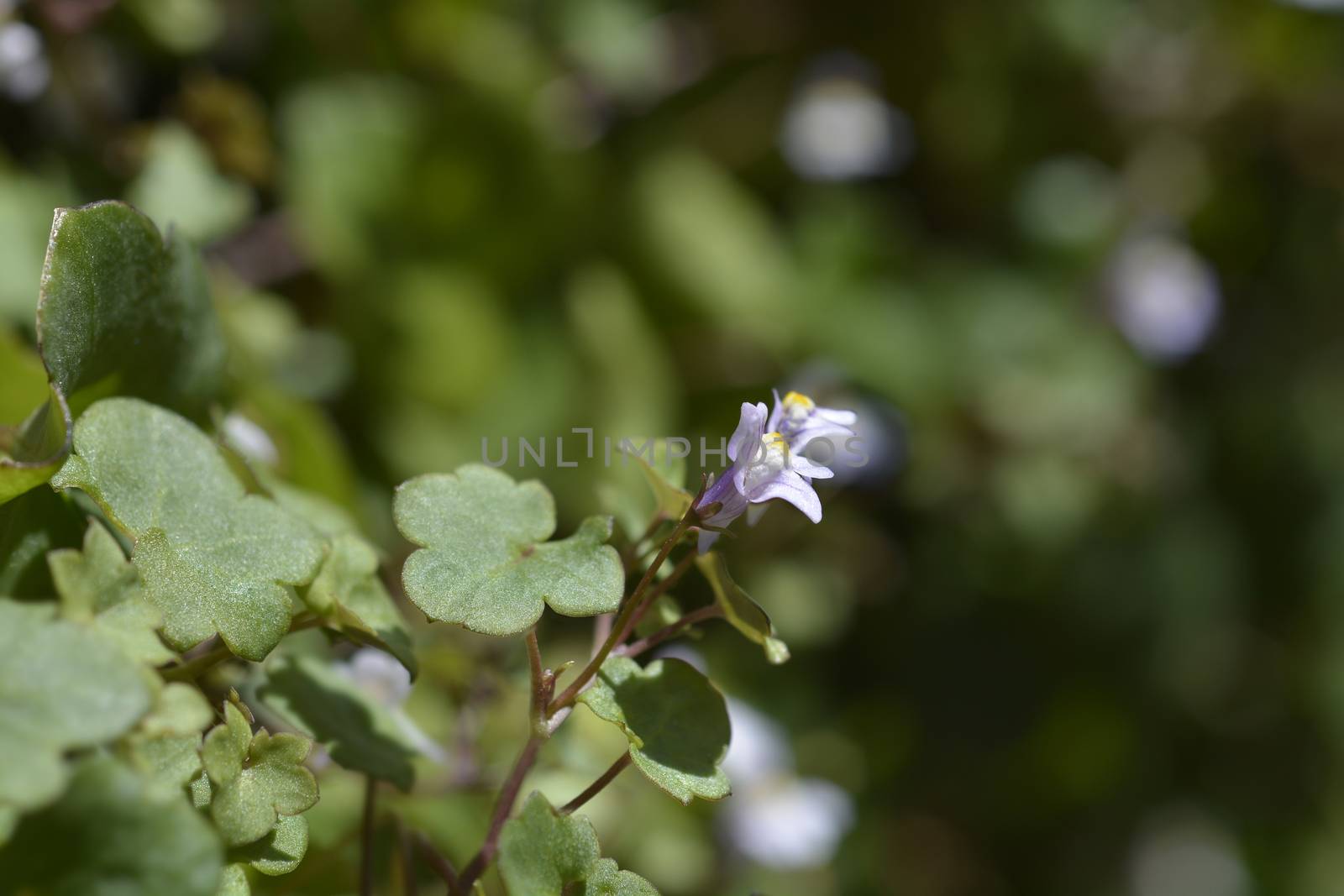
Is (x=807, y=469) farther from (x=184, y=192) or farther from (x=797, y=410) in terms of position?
(x=184, y=192)

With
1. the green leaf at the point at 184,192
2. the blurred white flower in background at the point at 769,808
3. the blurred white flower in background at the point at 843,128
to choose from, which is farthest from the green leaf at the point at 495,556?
the blurred white flower in background at the point at 843,128

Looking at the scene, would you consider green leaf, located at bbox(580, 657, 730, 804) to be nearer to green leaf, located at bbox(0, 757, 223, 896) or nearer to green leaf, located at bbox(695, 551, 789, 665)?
green leaf, located at bbox(695, 551, 789, 665)

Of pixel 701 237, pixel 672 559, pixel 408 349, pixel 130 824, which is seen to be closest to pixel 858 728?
pixel 701 237

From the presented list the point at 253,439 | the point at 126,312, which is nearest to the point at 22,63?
the point at 253,439

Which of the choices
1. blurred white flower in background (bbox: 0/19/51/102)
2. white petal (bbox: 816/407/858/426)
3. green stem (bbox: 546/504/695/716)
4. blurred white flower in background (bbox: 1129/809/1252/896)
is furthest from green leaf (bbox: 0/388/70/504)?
blurred white flower in background (bbox: 1129/809/1252/896)

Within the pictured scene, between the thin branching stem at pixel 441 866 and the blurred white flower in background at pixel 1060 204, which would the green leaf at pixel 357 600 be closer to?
the thin branching stem at pixel 441 866

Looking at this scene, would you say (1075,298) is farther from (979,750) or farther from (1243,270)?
(979,750)

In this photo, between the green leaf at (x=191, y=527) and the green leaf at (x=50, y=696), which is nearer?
the green leaf at (x=50, y=696)
